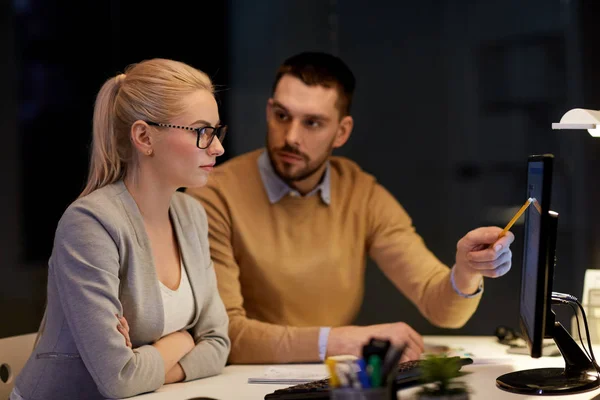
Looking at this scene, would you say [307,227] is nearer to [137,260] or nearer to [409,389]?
[137,260]

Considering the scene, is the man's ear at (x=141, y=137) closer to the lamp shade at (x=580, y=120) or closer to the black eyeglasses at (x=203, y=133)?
the black eyeglasses at (x=203, y=133)

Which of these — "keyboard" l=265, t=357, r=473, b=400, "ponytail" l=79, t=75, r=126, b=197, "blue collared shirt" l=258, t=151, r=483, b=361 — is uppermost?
"ponytail" l=79, t=75, r=126, b=197

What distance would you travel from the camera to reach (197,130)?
6.91 feet

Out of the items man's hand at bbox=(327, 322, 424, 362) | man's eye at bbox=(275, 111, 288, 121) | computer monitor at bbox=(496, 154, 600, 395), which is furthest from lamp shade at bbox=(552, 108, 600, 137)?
man's eye at bbox=(275, 111, 288, 121)

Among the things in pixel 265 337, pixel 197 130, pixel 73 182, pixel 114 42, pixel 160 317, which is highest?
pixel 114 42

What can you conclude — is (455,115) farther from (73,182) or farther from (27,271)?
(27,271)

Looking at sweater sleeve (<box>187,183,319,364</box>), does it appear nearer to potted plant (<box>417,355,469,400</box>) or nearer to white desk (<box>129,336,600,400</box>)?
white desk (<box>129,336,600,400</box>)

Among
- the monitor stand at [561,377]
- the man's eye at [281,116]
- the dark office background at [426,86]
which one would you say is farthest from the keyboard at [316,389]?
the dark office background at [426,86]

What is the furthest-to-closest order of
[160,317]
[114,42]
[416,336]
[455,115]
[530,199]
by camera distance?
1. [455,115]
2. [114,42]
3. [416,336]
4. [160,317]
5. [530,199]

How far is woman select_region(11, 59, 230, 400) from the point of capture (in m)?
1.85

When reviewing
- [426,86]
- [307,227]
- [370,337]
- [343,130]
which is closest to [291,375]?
[370,337]

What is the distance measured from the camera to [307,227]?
2.82m

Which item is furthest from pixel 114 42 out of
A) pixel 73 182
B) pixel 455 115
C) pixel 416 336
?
pixel 416 336

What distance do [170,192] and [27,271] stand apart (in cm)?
95
